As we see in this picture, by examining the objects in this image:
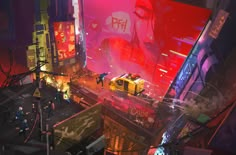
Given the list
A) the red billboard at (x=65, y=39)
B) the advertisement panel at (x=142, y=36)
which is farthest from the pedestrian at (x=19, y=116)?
the advertisement panel at (x=142, y=36)

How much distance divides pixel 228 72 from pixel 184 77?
557cm

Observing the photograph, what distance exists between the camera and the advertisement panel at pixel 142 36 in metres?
22.5

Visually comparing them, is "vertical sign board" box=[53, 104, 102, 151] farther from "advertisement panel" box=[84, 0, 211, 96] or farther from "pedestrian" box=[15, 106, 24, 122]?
"advertisement panel" box=[84, 0, 211, 96]

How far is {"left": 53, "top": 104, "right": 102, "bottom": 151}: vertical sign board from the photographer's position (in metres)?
15.9

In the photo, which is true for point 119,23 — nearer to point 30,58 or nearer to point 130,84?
point 130,84

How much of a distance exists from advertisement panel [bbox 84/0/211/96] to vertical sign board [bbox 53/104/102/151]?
28.6ft

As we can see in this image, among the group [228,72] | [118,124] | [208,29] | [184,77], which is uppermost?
[208,29]

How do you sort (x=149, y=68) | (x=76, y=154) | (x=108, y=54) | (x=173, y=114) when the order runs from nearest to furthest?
(x=76, y=154) → (x=173, y=114) → (x=149, y=68) → (x=108, y=54)

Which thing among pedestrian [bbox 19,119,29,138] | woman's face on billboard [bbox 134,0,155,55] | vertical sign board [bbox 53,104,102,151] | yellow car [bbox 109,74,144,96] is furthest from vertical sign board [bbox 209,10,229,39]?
pedestrian [bbox 19,119,29,138]

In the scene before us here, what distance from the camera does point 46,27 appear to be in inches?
1037

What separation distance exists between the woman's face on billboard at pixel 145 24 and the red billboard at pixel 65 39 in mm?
7235

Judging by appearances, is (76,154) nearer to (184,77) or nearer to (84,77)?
(184,77)

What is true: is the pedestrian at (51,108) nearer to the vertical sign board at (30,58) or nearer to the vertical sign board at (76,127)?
the vertical sign board at (76,127)

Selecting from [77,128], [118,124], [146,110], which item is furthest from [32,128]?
[146,110]
